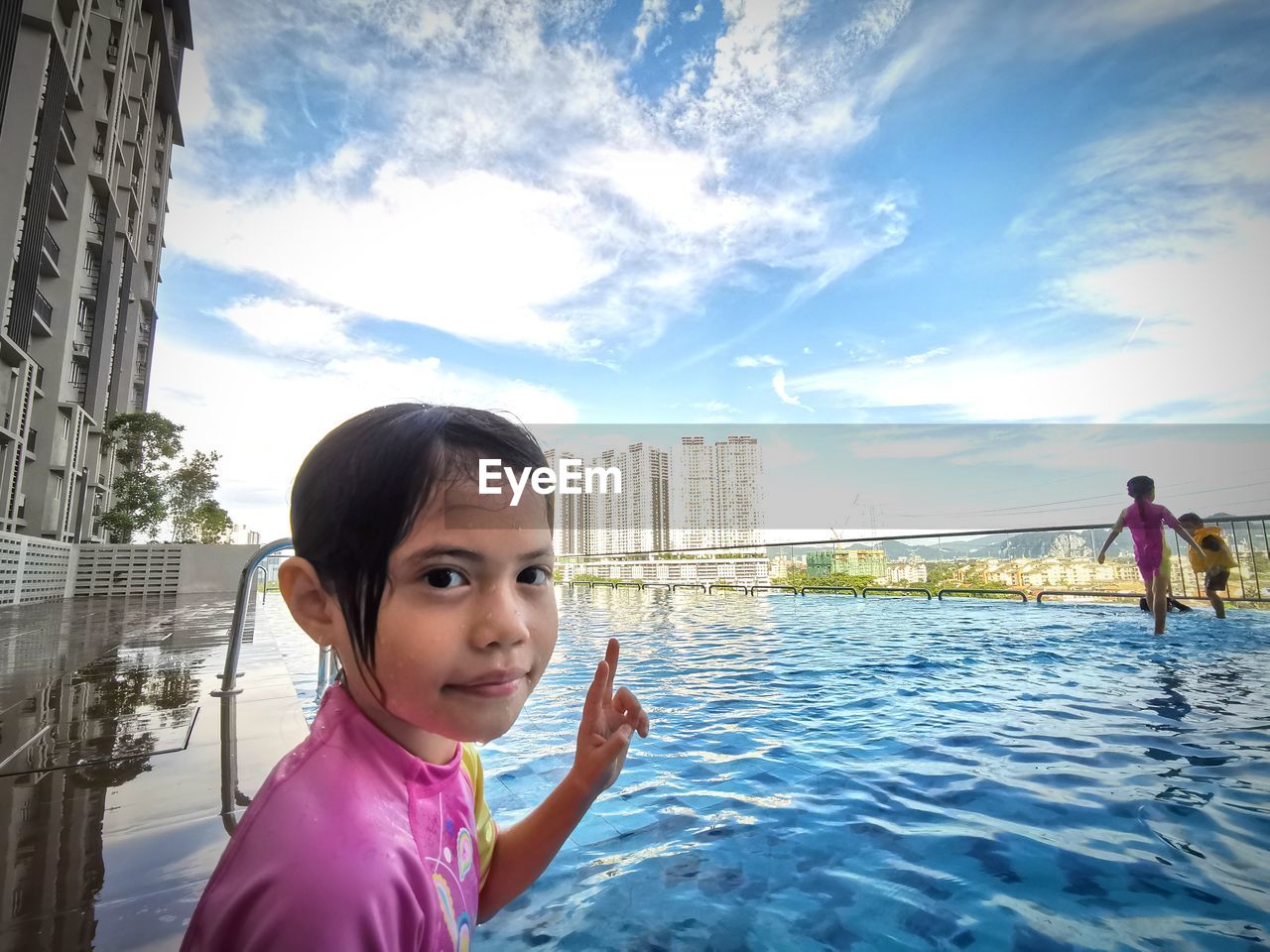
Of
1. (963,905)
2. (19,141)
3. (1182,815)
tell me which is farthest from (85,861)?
(19,141)

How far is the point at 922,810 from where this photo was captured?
8.45 feet

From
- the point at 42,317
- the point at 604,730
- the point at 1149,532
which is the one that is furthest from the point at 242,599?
the point at 42,317

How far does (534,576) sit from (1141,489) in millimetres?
8138

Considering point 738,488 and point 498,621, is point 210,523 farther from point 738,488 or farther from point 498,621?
point 738,488

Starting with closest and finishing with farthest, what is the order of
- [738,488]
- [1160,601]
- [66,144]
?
[1160,601] → [66,144] → [738,488]

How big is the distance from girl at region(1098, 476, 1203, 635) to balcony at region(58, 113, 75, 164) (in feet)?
87.6

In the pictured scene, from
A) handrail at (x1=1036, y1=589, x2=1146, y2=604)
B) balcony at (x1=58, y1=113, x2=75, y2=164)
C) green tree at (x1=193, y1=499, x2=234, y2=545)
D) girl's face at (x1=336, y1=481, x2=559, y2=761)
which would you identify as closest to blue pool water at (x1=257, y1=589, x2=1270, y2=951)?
girl's face at (x1=336, y1=481, x2=559, y2=761)

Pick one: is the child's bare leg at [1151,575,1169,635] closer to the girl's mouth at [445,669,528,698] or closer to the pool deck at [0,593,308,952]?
the pool deck at [0,593,308,952]

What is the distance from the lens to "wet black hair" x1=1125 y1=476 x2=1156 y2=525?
6.65 m

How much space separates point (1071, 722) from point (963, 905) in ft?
7.91

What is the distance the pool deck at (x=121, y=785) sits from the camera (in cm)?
127

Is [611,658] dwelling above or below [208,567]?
above

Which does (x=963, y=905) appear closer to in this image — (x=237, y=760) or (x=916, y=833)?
(x=916, y=833)

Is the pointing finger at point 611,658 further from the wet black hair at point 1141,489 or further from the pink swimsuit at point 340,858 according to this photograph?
the wet black hair at point 1141,489
